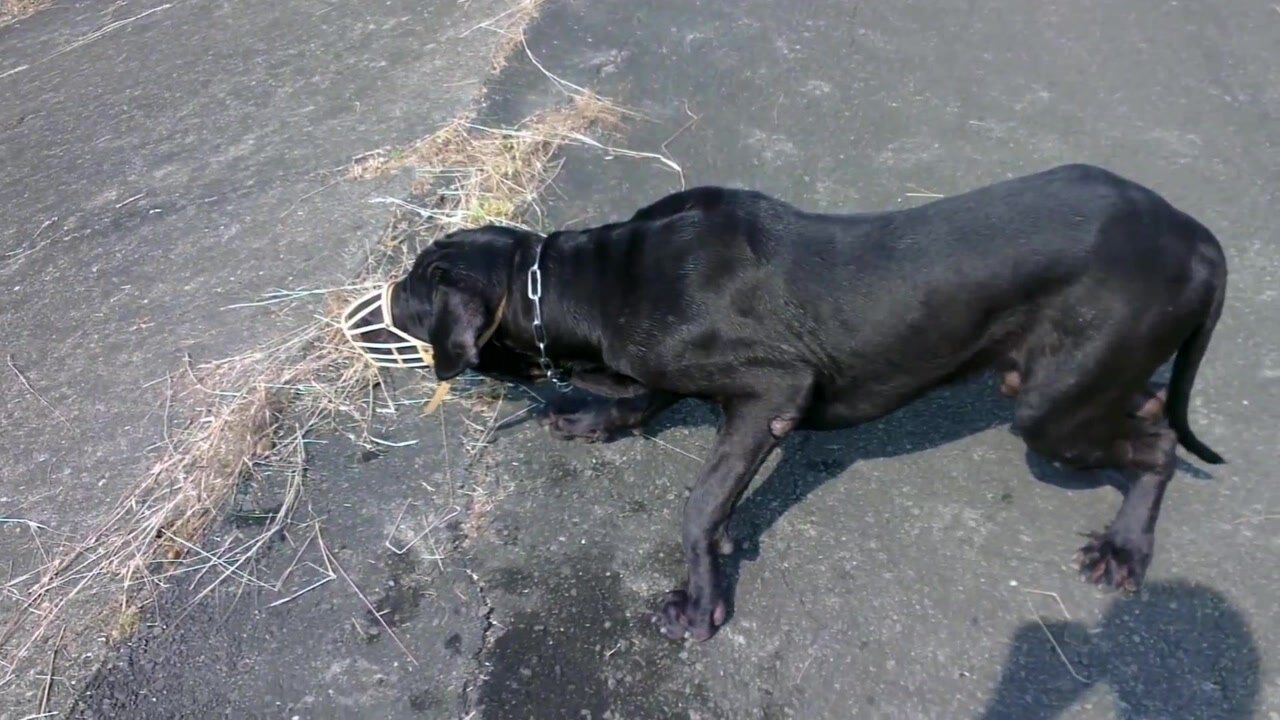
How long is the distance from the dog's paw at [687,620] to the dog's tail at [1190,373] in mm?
1645

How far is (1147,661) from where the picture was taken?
308cm

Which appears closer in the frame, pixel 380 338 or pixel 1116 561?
pixel 1116 561

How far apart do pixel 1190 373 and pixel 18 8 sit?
9.57 m

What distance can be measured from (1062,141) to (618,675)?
3725mm

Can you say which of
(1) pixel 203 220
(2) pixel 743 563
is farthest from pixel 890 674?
(1) pixel 203 220

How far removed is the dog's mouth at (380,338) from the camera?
3.91 metres

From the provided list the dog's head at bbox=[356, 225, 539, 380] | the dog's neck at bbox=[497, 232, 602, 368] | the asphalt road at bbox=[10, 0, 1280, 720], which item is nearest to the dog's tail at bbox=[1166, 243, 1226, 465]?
the asphalt road at bbox=[10, 0, 1280, 720]

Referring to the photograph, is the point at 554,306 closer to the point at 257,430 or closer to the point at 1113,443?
the point at 257,430

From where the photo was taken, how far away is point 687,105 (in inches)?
226

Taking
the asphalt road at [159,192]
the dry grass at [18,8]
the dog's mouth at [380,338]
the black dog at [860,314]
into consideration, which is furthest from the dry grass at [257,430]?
the dry grass at [18,8]

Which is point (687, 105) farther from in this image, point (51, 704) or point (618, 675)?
point (51, 704)

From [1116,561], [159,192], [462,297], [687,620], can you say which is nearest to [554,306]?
[462,297]

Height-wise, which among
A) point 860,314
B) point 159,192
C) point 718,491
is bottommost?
point 159,192

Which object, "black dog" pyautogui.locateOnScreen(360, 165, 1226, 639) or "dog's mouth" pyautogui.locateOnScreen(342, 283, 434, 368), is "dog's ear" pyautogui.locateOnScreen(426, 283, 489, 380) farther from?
"dog's mouth" pyautogui.locateOnScreen(342, 283, 434, 368)
